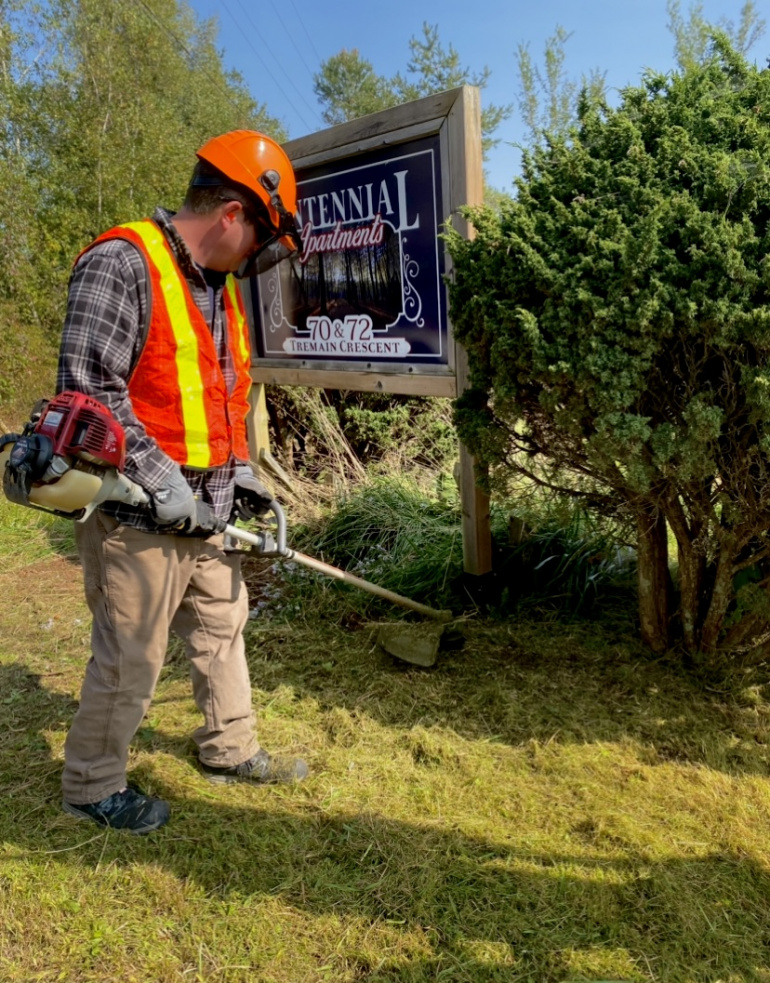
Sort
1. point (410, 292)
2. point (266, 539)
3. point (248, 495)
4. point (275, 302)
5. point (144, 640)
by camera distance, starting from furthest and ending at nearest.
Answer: point (275, 302)
point (410, 292)
point (248, 495)
point (266, 539)
point (144, 640)

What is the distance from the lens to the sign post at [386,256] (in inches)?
144

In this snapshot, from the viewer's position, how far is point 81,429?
6.77 ft

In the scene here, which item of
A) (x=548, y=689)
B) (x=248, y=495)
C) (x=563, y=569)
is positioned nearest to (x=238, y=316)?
(x=248, y=495)

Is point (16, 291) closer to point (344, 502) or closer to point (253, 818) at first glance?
point (344, 502)

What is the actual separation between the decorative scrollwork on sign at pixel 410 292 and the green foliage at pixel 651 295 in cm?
93

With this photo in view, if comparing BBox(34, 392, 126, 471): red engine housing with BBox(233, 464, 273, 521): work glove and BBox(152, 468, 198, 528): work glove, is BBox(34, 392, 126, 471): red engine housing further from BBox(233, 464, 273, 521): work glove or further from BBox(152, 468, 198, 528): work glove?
BBox(233, 464, 273, 521): work glove

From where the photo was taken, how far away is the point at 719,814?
101 inches

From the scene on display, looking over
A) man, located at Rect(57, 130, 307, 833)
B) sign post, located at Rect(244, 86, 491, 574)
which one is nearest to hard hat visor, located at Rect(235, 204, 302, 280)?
man, located at Rect(57, 130, 307, 833)

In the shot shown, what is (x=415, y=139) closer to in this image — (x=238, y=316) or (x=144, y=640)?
(x=238, y=316)

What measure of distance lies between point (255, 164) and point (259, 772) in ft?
7.58

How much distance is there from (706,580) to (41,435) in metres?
2.90

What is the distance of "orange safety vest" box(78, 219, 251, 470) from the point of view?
2291mm

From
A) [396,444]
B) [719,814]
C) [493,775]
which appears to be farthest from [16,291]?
[719,814]

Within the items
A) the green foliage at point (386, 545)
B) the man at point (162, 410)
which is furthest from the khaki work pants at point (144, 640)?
the green foliage at point (386, 545)
